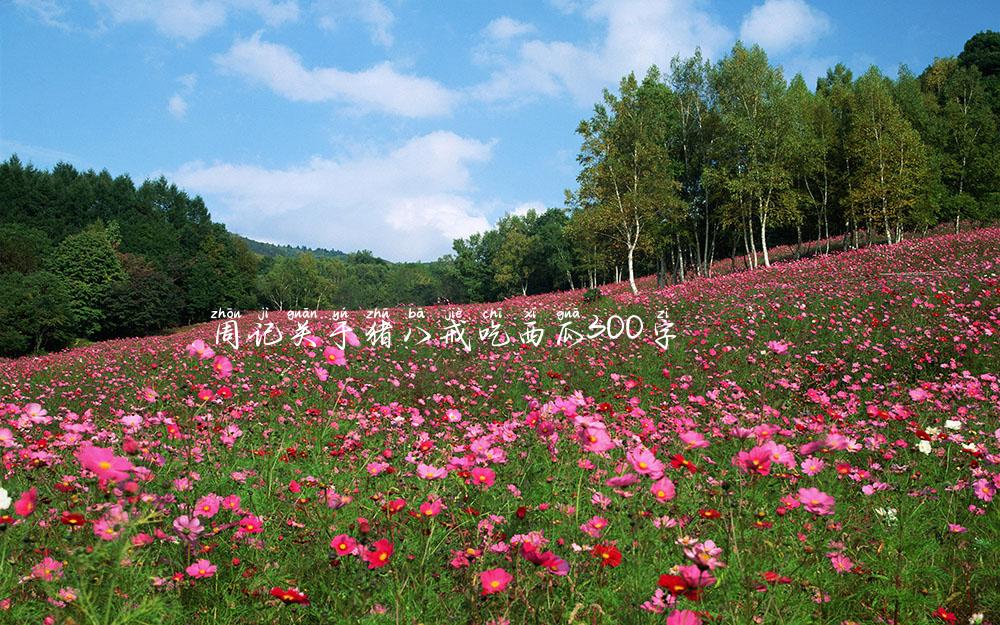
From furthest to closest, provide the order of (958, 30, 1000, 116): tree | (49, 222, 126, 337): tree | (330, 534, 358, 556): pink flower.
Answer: (958, 30, 1000, 116): tree
(49, 222, 126, 337): tree
(330, 534, 358, 556): pink flower

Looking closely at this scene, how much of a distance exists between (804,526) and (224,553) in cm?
294

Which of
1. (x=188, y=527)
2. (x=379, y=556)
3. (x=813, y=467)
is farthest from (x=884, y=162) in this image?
(x=188, y=527)

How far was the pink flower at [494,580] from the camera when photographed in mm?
1583

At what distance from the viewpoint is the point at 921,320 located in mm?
10141

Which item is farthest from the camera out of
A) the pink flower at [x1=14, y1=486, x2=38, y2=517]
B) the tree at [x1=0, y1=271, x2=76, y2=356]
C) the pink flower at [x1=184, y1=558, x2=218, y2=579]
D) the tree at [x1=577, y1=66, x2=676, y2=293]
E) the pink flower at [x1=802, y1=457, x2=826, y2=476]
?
the tree at [x1=0, y1=271, x2=76, y2=356]

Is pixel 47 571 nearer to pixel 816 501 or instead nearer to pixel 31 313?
pixel 816 501

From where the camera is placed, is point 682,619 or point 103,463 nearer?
point 682,619

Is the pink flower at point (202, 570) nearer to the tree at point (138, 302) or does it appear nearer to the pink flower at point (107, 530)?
the pink flower at point (107, 530)

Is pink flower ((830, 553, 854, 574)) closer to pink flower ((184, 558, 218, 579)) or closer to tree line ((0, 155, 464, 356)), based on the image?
pink flower ((184, 558, 218, 579))

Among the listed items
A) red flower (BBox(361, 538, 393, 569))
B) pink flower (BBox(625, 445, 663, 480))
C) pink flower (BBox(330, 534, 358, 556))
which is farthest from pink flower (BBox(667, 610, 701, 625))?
pink flower (BBox(330, 534, 358, 556))

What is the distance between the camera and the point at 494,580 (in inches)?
63.7

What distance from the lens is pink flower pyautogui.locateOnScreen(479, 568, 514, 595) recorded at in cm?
158

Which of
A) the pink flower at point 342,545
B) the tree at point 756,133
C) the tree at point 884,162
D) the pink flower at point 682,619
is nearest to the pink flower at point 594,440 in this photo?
the pink flower at point 682,619

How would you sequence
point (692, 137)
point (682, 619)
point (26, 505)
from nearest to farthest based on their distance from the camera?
1. point (682, 619)
2. point (26, 505)
3. point (692, 137)
